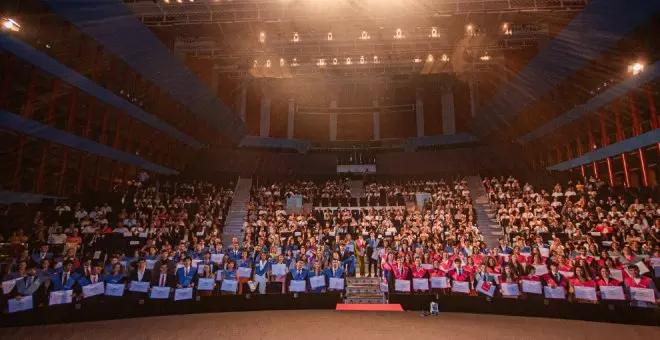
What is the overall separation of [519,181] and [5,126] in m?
23.2

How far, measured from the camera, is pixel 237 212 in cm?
1841

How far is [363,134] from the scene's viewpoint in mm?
33469

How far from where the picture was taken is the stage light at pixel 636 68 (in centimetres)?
1432

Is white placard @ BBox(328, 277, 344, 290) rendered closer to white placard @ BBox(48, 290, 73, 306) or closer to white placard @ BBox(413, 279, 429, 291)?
white placard @ BBox(413, 279, 429, 291)

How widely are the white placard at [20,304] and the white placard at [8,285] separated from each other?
405 mm

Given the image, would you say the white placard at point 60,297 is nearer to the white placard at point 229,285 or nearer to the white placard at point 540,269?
the white placard at point 229,285

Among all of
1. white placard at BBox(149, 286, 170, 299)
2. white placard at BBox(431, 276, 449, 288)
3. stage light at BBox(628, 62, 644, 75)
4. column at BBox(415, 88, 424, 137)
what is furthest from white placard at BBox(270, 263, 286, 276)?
column at BBox(415, 88, 424, 137)

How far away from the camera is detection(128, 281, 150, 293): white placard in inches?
313

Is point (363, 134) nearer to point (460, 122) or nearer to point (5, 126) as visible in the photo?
point (460, 122)

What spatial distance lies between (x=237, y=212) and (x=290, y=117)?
16.4 meters

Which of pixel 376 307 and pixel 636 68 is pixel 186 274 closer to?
pixel 376 307

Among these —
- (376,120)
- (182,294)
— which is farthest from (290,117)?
(182,294)

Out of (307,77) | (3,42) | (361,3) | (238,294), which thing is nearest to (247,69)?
(307,77)

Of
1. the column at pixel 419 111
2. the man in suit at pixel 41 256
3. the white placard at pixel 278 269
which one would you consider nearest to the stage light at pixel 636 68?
the white placard at pixel 278 269
